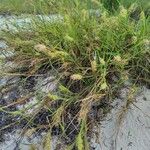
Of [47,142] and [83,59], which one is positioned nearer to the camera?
[47,142]

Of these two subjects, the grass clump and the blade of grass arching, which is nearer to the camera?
the blade of grass arching

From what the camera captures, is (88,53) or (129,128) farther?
(88,53)

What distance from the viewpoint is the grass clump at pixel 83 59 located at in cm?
232

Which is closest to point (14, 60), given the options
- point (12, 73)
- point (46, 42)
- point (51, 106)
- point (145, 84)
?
point (12, 73)

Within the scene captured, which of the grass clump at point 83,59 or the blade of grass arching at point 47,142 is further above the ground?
the grass clump at point 83,59

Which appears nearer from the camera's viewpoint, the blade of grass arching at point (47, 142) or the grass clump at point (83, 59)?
the blade of grass arching at point (47, 142)

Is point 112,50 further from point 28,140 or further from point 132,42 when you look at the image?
point 28,140

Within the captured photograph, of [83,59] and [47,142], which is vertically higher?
[83,59]

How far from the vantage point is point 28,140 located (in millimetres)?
2350

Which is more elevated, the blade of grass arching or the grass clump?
the grass clump

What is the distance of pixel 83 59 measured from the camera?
2.51m

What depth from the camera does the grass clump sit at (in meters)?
2.32

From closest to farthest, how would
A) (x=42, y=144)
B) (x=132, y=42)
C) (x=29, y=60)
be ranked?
1. (x=42, y=144)
2. (x=132, y=42)
3. (x=29, y=60)

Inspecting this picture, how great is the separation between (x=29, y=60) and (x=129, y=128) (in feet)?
2.30
